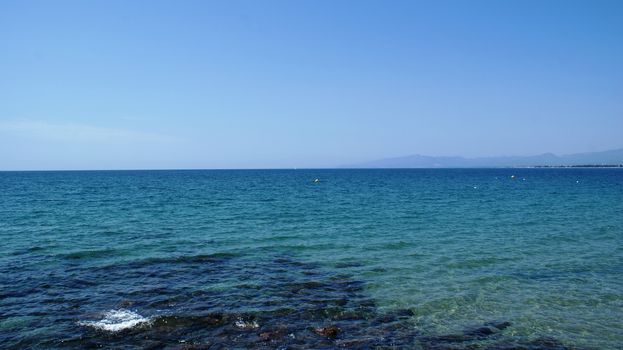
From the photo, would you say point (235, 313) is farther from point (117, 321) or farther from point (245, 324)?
point (117, 321)

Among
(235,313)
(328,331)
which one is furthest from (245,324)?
(328,331)

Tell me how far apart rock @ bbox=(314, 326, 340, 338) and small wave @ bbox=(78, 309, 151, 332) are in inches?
204

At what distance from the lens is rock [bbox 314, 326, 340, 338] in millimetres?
12373

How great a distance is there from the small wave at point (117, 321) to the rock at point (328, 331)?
5.18m

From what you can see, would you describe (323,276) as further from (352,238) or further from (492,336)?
(352,238)

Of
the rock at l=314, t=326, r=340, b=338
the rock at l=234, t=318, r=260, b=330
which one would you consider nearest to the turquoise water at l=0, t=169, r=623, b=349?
the rock at l=234, t=318, r=260, b=330

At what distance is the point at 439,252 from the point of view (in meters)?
23.4

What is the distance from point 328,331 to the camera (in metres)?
12.5

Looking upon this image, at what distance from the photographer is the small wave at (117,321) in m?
12.7

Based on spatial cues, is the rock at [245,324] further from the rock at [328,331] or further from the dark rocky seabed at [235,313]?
the rock at [328,331]

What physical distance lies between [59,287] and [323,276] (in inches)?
410

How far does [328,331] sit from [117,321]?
21.1 ft

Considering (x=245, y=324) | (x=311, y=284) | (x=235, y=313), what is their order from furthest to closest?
(x=311, y=284) → (x=235, y=313) → (x=245, y=324)

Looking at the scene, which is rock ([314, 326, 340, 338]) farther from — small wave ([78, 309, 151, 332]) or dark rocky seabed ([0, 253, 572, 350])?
small wave ([78, 309, 151, 332])
